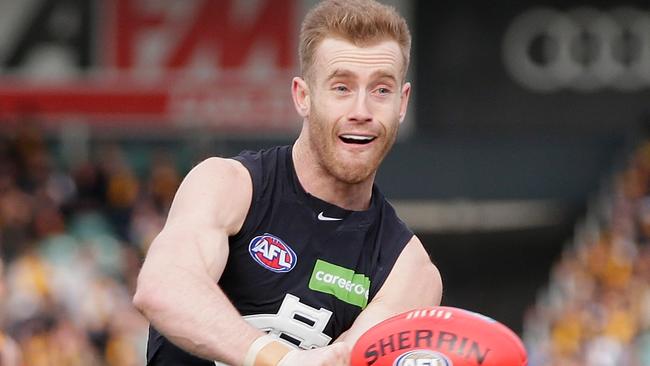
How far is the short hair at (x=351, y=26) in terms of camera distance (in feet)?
15.3

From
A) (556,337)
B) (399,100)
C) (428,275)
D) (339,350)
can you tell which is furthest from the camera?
(556,337)

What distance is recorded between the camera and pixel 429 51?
63.5 feet

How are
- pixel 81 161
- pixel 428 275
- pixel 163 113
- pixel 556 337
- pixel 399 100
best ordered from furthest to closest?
pixel 163 113 < pixel 81 161 < pixel 556 337 < pixel 428 275 < pixel 399 100

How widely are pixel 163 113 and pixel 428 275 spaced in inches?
565

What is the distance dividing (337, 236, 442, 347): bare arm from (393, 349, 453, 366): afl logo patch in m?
0.70

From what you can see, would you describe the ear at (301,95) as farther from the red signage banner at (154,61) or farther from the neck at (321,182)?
the red signage banner at (154,61)

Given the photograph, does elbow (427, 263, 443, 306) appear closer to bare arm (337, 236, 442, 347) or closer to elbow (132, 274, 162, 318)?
bare arm (337, 236, 442, 347)

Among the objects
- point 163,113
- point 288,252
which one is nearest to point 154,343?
point 288,252

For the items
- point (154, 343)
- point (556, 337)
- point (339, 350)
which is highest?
point (339, 350)

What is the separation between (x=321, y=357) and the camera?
13.1 feet

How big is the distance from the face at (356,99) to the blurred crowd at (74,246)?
6495 millimetres

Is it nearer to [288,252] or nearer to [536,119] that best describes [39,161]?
[536,119]

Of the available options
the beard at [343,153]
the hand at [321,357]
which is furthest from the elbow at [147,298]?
the beard at [343,153]

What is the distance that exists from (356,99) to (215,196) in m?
0.52
